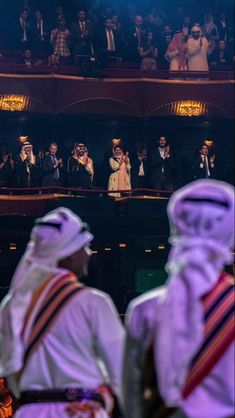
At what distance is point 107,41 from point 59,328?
60.8 ft

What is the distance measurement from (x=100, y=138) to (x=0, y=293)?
608cm

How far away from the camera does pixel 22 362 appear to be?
673 centimetres

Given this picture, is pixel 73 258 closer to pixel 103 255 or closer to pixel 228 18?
pixel 103 255

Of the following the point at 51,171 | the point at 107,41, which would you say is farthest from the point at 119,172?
the point at 107,41

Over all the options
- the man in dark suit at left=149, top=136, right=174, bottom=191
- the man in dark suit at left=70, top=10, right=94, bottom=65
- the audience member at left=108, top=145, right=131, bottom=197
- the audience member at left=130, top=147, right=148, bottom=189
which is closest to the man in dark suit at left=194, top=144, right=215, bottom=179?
the man in dark suit at left=149, top=136, right=174, bottom=191

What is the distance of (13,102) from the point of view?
2500 cm

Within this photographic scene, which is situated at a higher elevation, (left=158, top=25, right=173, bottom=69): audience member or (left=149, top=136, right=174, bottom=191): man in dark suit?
(left=158, top=25, right=173, bottom=69): audience member

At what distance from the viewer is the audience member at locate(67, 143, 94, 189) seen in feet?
75.9

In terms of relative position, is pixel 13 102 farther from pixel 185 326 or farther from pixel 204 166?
pixel 185 326

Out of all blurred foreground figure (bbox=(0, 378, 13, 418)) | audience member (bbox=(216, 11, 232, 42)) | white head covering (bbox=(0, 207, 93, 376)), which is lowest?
blurred foreground figure (bbox=(0, 378, 13, 418))

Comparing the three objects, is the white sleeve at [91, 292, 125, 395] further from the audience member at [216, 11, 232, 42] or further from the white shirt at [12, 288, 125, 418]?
the audience member at [216, 11, 232, 42]

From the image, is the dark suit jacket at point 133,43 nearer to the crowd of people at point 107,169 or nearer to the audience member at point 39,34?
the audience member at point 39,34

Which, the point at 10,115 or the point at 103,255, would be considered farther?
the point at 10,115

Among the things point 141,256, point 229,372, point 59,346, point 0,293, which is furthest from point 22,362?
point 141,256
